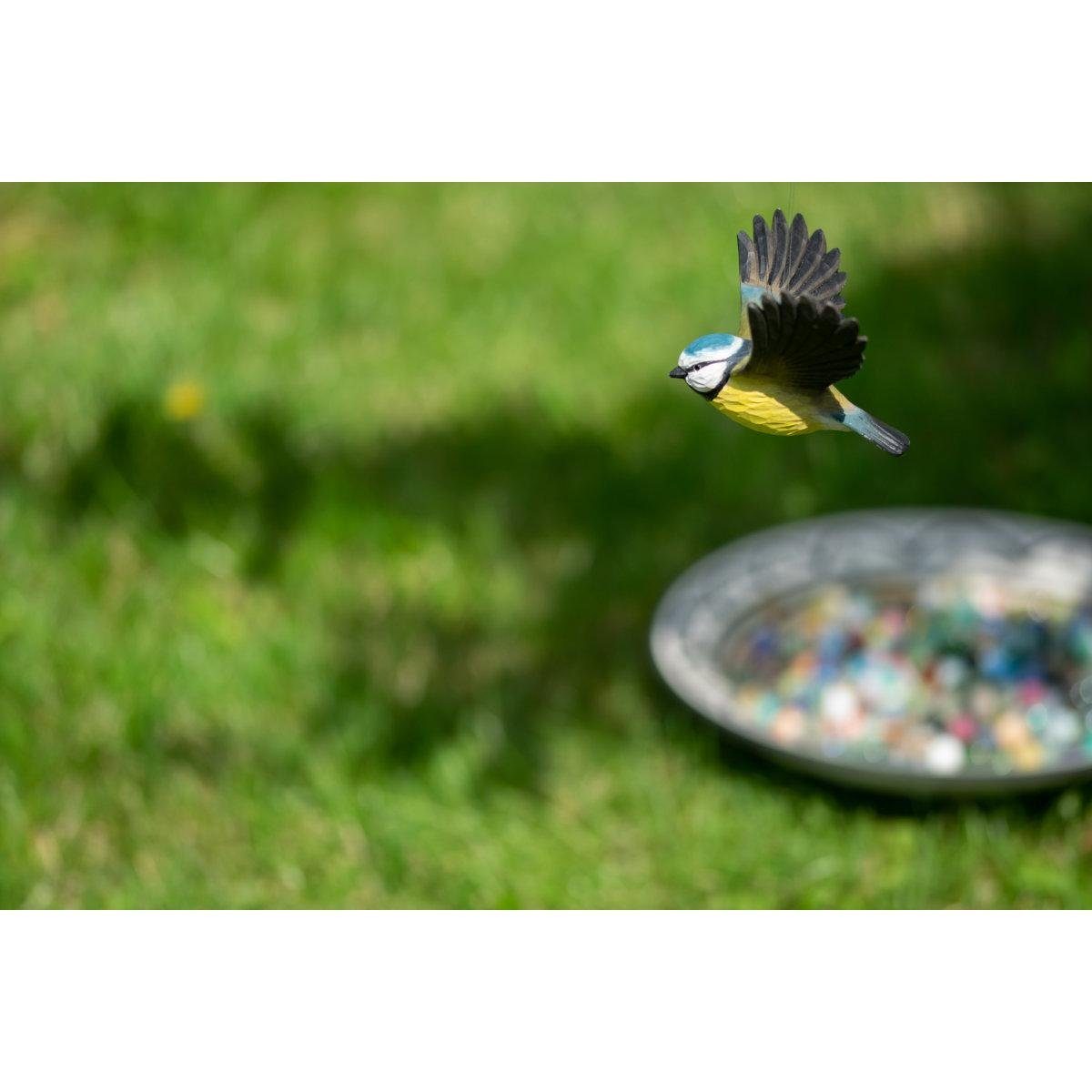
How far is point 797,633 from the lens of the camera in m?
2.94

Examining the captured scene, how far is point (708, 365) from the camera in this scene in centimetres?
68

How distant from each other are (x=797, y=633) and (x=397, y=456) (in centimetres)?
112

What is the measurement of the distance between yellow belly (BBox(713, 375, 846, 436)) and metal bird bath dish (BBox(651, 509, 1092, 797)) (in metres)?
1.78

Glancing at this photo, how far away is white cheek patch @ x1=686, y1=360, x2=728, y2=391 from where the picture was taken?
0.68m

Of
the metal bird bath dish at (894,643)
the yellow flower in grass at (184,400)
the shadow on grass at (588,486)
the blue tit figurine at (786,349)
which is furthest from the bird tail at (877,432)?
the yellow flower in grass at (184,400)

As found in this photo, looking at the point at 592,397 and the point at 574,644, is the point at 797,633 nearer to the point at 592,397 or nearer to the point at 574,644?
the point at 574,644

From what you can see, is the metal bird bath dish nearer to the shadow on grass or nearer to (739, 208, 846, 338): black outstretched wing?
the shadow on grass

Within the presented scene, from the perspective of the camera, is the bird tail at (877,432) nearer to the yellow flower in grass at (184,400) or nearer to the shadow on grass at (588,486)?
the shadow on grass at (588,486)

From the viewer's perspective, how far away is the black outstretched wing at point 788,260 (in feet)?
2.06

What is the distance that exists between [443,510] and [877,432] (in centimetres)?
275

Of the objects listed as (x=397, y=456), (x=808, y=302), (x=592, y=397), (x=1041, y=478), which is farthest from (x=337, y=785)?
(x=808, y=302)

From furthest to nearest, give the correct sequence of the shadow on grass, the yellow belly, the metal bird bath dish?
1. the shadow on grass
2. the metal bird bath dish
3. the yellow belly

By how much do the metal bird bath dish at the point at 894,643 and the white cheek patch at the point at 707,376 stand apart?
1.78 metres

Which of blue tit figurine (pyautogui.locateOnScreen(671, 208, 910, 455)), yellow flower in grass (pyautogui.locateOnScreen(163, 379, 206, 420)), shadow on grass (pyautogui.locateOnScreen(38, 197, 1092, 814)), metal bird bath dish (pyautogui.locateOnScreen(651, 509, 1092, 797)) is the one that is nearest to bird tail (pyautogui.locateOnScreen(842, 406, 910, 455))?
blue tit figurine (pyautogui.locateOnScreen(671, 208, 910, 455))
